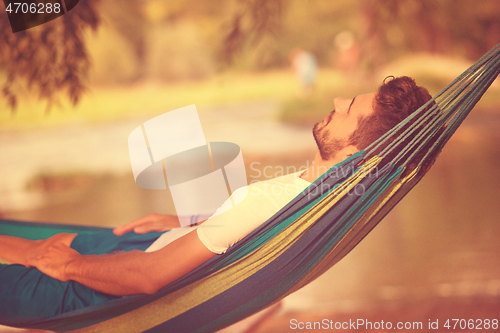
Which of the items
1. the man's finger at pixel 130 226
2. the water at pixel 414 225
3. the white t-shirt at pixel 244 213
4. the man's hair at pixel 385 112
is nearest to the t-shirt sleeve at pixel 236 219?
the white t-shirt at pixel 244 213

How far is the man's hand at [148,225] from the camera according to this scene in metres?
1.20

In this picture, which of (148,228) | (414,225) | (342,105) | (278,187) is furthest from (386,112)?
(414,225)

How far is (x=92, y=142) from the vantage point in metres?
3.86

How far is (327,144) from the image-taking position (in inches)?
40.9

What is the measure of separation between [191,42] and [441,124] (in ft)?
10.4

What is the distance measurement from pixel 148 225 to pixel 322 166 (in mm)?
580

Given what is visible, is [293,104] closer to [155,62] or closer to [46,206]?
[155,62]

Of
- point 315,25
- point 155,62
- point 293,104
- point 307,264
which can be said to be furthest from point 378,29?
point 307,264

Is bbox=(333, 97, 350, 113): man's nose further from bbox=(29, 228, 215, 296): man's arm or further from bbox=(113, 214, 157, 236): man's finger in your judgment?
bbox=(113, 214, 157, 236): man's finger

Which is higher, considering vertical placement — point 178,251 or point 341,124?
point 341,124

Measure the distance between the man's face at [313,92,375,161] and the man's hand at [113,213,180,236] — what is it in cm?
54

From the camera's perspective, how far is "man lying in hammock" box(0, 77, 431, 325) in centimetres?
91

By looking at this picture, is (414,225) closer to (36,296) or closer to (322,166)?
(322,166)

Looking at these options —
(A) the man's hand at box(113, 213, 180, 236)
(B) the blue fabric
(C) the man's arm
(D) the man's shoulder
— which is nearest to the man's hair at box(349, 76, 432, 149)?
(D) the man's shoulder
